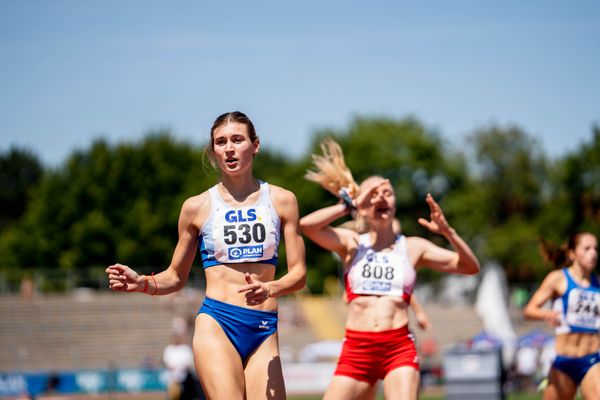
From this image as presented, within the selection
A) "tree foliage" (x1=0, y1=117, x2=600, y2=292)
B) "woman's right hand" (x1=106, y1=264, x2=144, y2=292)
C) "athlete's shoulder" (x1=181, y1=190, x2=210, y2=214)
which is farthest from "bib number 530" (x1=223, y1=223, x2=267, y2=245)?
"tree foliage" (x1=0, y1=117, x2=600, y2=292)

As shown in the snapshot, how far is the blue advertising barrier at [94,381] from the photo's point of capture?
83.2 feet

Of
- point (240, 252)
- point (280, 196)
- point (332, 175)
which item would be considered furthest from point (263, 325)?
point (332, 175)

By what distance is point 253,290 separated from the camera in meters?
6.19

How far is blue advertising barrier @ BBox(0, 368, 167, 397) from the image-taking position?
25359 mm

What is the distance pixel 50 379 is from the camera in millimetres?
25922

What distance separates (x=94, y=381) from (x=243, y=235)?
839 inches

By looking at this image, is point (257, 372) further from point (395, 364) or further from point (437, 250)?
point (437, 250)

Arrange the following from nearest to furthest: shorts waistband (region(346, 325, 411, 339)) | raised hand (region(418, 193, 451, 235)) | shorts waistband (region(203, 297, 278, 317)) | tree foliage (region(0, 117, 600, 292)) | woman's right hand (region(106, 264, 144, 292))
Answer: woman's right hand (region(106, 264, 144, 292)), shorts waistband (region(203, 297, 278, 317)), raised hand (region(418, 193, 451, 235)), shorts waistband (region(346, 325, 411, 339)), tree foliage (region(0, 117, 600, 292))

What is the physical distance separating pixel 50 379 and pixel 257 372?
20.6 m

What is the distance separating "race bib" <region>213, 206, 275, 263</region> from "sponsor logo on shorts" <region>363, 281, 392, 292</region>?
1.76 metres

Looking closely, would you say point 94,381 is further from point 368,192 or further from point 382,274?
point 368,192

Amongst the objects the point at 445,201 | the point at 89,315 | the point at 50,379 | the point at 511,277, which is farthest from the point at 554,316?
the point at 511,277

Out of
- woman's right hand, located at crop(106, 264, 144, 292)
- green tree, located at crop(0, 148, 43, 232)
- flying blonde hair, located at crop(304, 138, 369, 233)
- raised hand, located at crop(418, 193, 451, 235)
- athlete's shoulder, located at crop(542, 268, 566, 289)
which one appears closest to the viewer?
woman's right hand, located at crop(106, 264, 144, 292)

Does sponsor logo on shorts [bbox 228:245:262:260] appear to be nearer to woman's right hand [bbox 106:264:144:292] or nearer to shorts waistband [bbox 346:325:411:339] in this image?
woman's right hand [bbox 106:264:144:292]
